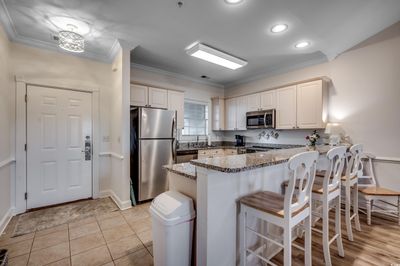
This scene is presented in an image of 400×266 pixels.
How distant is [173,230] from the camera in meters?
1.42

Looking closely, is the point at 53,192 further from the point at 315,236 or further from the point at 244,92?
the point at 244,92

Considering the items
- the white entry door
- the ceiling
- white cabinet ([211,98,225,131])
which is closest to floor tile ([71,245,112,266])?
the white entry door

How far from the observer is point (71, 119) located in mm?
3332

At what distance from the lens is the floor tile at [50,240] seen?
209 centimetres

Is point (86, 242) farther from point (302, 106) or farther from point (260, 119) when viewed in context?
point (302, 106)

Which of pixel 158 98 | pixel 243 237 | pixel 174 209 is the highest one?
pixel 158 98

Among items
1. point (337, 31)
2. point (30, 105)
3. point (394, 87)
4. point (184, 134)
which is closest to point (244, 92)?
point (184, 134)

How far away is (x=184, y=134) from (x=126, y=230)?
285 centimetres

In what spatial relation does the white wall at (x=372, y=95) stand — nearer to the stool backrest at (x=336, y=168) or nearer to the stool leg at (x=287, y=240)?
the stool backrest at (x=336, y=168)

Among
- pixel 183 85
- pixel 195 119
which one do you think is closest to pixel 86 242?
pixel 195 119

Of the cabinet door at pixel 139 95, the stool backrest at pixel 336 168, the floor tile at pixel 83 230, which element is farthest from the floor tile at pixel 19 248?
the stool backrest at pixel 336 168

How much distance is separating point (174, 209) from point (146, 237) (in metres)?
1.15

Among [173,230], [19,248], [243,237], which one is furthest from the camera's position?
[19,248]

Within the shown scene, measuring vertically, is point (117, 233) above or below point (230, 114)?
below
